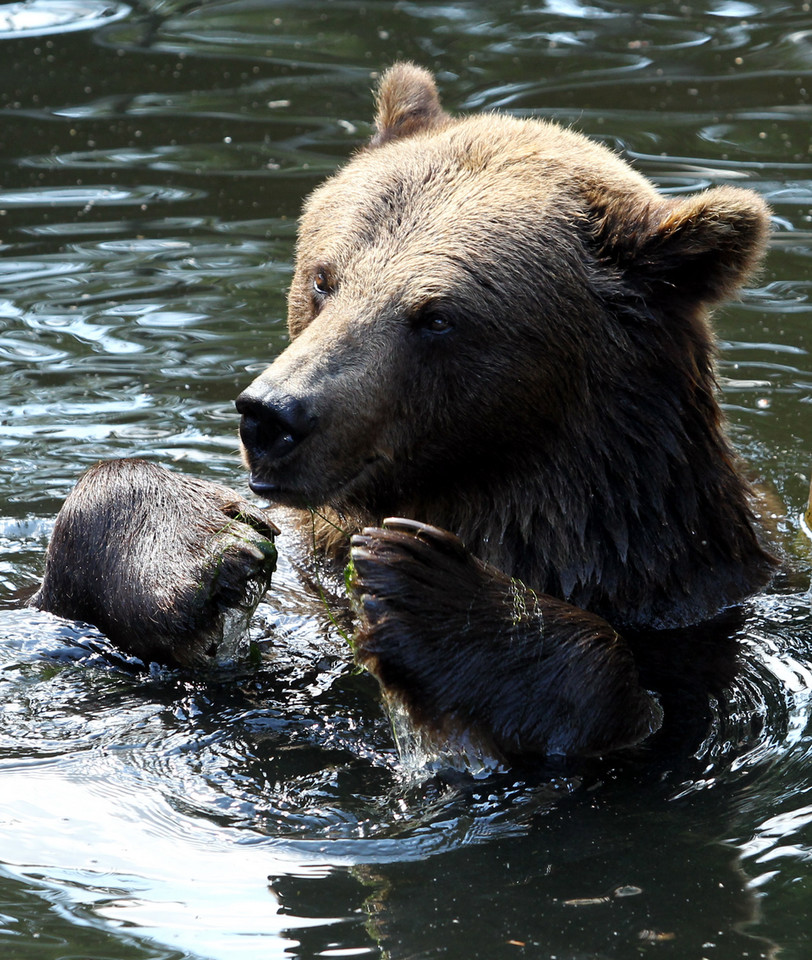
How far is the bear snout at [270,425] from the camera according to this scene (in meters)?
4.67

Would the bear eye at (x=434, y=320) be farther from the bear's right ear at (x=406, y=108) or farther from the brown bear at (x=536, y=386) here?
the bear's right ear at (x=406, y=108)

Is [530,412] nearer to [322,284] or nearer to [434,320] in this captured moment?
[434,320]

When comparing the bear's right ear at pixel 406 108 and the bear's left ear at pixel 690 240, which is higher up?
the bear's right ear at pixel 406 108

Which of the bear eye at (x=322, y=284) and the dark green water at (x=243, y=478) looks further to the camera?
the bear eye at (x=322, y=284)

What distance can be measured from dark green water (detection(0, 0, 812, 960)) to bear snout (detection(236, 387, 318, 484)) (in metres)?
0.94

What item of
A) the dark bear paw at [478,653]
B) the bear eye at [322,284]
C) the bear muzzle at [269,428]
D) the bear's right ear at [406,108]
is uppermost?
the bear's right ear at [406,108]

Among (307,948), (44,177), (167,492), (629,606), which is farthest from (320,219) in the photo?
(44,177)

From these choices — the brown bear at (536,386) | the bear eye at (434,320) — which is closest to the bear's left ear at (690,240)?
the brown bear at (536,386)

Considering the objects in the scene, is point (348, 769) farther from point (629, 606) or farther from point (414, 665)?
point (629, 606)

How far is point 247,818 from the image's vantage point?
14.7ft

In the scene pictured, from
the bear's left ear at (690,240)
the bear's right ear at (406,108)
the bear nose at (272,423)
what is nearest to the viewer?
the bear nose at (272,423)

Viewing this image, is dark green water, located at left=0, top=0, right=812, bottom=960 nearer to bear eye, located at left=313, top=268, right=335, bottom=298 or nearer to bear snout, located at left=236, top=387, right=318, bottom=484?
bear snout, located at left=236, top=387, right=318, bottom=484

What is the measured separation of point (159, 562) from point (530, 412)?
4.72 feet

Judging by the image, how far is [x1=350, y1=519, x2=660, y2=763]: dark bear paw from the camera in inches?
185
